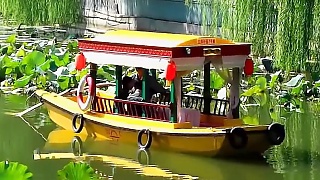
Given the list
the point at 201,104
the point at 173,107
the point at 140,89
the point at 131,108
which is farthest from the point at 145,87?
the point at 173,107

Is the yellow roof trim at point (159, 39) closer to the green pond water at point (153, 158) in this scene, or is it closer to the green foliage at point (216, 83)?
the green pond water at point (153, 158)

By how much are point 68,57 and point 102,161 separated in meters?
7.16

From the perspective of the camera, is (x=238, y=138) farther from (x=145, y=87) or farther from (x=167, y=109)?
(x=145, y=87)

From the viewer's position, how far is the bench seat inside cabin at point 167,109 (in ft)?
37.4

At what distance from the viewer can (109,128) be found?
11.8 m

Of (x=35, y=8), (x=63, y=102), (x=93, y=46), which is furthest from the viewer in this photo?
(x=35, y=8)

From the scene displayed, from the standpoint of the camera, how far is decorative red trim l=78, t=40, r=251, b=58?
10852 millimetres

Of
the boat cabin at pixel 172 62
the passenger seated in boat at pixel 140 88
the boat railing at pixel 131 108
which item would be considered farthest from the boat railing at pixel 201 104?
the boat railing at pixel 131 108

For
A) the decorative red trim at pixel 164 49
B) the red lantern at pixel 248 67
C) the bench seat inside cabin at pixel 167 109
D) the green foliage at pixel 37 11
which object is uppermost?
the green foliage at pixel 37 11

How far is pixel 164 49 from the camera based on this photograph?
1091 cm

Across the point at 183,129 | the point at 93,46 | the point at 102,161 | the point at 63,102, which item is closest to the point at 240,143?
the point at 183,129

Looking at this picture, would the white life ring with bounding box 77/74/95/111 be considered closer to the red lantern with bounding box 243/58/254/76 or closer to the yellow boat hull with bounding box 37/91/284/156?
the yellow boat hull with bounding box 37/91/284/156

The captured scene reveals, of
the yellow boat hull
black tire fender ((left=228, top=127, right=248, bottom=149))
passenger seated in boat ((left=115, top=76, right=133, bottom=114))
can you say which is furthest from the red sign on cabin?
passenger seated in boat ((left=115, top=76, right=133, bottom=114))

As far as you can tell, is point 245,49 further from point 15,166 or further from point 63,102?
point 15,166
